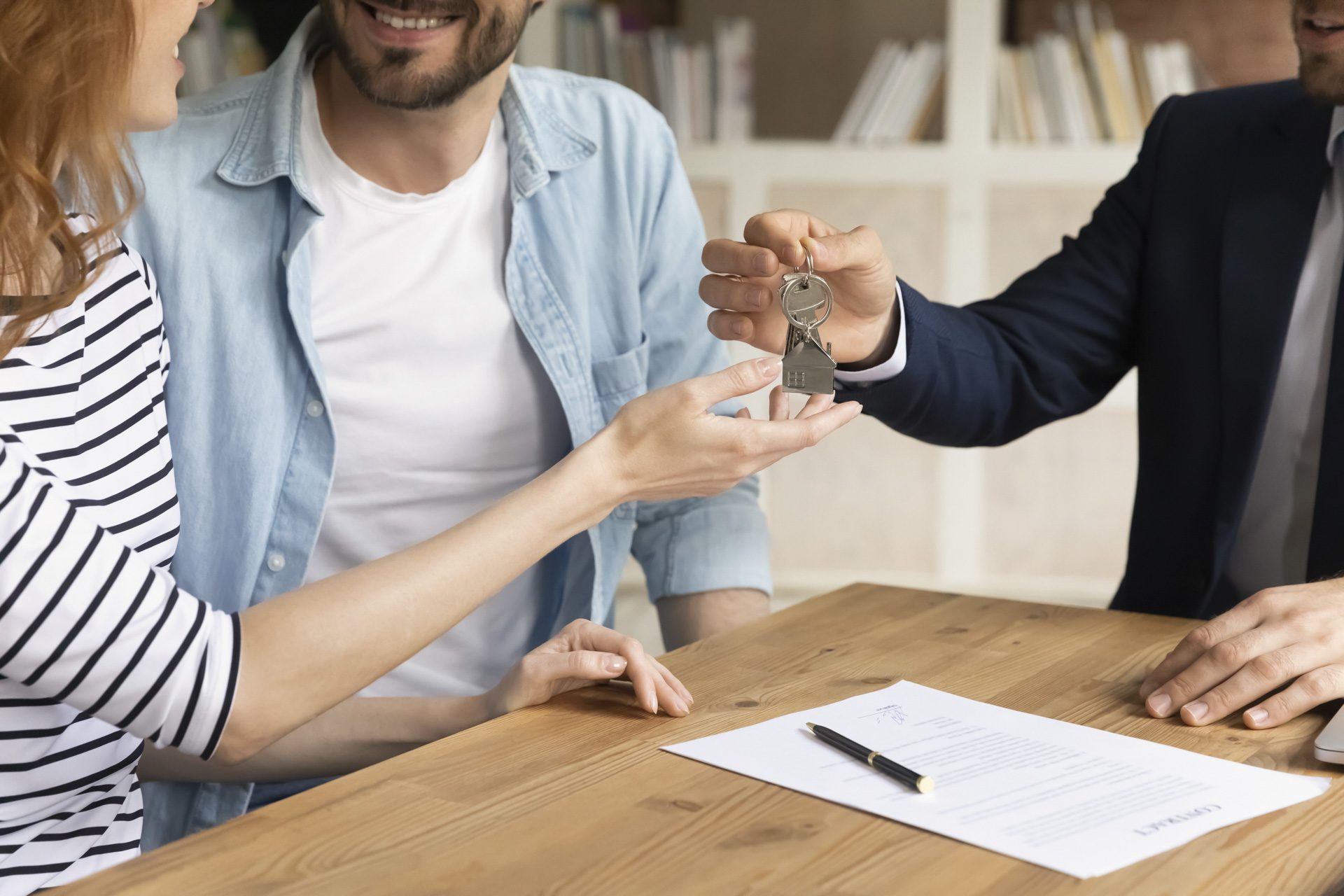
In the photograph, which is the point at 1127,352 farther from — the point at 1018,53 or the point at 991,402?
the point at 1018,53

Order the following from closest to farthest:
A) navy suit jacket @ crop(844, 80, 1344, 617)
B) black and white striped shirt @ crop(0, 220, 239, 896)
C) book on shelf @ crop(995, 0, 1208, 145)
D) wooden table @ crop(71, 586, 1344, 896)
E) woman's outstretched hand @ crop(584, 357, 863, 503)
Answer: wooden table @ crop(71, 586, 1344, 896), black and white striped shirt @ crop(0, 220, 239, 896), woman's outstretched hand @ crop(584, 357, 863, 503), navy suit jacket @ crop(844, 80, 1344, 617), book on shelf @ crop(995, 0, 1208, 145)

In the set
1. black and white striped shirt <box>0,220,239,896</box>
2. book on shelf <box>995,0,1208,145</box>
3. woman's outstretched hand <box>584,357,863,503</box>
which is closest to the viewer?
black and white striped shirt <box>0,220,239,896</box>

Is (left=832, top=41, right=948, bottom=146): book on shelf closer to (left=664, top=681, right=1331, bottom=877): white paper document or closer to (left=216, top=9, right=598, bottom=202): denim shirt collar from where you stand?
(left=216, top=9, right=598, bottom=202): denim shirt collar

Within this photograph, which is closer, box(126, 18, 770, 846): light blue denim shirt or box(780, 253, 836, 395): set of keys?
box(780, 253, 836, 395): set of keys

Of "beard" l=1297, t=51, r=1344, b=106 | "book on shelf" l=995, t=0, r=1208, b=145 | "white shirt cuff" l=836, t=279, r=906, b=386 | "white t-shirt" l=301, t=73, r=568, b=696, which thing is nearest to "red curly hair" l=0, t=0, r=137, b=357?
"white t-shirt" l=301, t=73, r=568, b=696

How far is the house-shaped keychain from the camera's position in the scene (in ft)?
3.79

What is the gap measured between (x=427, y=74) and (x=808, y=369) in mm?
614

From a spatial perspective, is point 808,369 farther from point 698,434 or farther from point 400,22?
point 400,22

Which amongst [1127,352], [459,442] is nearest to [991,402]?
[1127,352]

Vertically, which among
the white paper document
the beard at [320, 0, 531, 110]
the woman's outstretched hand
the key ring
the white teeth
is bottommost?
the white paper document

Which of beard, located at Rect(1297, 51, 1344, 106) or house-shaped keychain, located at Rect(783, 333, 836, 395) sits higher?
beard, located at Rect(1297, 51, 1344, 106)

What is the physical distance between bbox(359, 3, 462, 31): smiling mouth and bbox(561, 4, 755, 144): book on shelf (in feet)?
7.54

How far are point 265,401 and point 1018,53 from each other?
9.12ft

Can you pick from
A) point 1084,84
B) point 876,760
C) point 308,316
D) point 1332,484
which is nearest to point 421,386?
point 308,316
